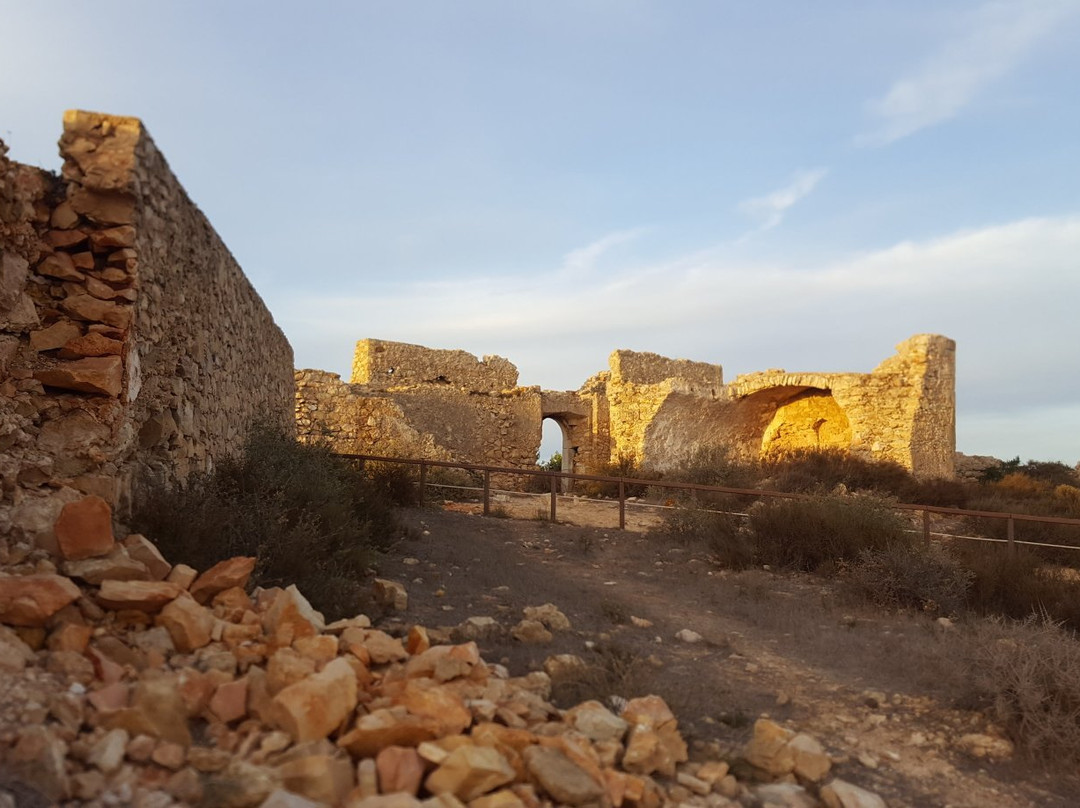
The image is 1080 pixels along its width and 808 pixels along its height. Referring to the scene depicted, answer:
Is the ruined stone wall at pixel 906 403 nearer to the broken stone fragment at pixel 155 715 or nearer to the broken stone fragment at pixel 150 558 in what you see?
the broken stone fragment at pixel 150 558

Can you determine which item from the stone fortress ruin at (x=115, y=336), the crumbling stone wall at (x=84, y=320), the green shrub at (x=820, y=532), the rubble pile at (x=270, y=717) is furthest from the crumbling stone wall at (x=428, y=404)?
the rubble pile at (x=270, y=717)

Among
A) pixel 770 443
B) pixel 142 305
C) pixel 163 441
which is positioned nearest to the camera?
pixel 142 305

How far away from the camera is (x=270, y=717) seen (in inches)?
114

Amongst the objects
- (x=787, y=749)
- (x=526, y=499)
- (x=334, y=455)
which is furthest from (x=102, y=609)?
(x=526, y=499)

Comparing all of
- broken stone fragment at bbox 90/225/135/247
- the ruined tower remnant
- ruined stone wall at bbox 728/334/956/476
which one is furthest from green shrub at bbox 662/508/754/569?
ruined stone wall at bbox 728/334/956/476

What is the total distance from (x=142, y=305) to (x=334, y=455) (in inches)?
255

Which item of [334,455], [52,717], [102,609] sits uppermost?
[334,455]

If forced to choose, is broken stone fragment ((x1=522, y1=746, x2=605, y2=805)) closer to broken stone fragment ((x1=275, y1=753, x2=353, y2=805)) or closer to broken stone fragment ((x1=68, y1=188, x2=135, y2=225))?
broken stone fragment ((x1=275, y1=753, x2=353, y2=805))

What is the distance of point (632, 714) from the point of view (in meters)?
3.48

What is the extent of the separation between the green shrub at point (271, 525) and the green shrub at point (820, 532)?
4.18 metres

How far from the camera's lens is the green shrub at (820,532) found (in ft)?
27.0

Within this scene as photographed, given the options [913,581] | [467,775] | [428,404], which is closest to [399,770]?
[467,775]

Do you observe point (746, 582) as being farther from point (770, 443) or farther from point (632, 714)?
point (770, 443)

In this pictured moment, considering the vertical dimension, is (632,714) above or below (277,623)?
below
